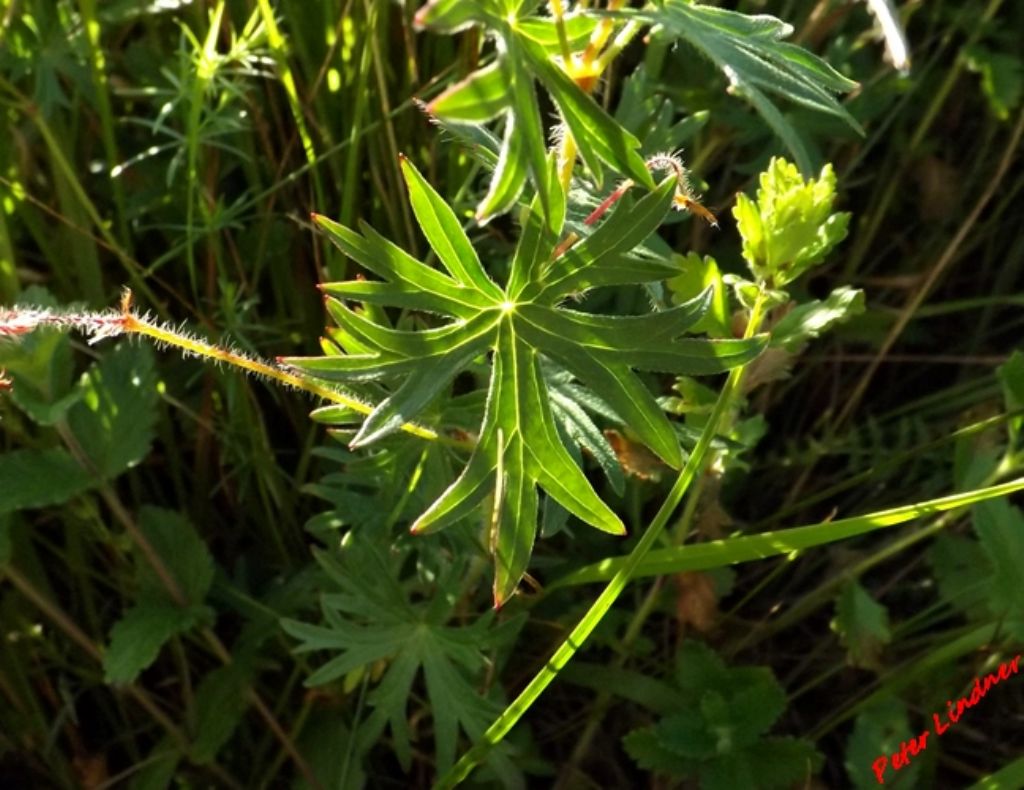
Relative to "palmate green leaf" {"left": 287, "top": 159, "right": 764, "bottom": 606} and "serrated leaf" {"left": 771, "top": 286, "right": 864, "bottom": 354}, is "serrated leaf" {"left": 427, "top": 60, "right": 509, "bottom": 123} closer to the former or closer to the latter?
"palmate green leaf" {"left": 287, "top": 159, "right": 764, "bottom": 606}

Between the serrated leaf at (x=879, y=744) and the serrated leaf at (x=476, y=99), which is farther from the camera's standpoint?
the serrated leaf at (x=879, y=744)

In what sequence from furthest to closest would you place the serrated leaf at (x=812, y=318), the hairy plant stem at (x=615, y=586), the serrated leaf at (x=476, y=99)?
the serrated leaf at (x=812, y=318)
the hairy plant stem at (x=615, y=586)
the serrated leaf at (x=476, y=99)

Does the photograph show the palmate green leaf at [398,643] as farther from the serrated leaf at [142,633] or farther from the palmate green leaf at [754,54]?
the palmate green leaf at [754,54]

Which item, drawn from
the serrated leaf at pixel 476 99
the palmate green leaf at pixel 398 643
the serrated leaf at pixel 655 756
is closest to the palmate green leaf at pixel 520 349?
the serrated leaf at pixel 476 99

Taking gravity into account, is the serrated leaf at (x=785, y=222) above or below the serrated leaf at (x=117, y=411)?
above

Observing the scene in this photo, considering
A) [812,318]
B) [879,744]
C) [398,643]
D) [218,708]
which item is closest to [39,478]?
[218,708]

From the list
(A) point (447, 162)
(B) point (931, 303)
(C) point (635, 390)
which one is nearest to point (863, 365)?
(B) point (931, 303)
